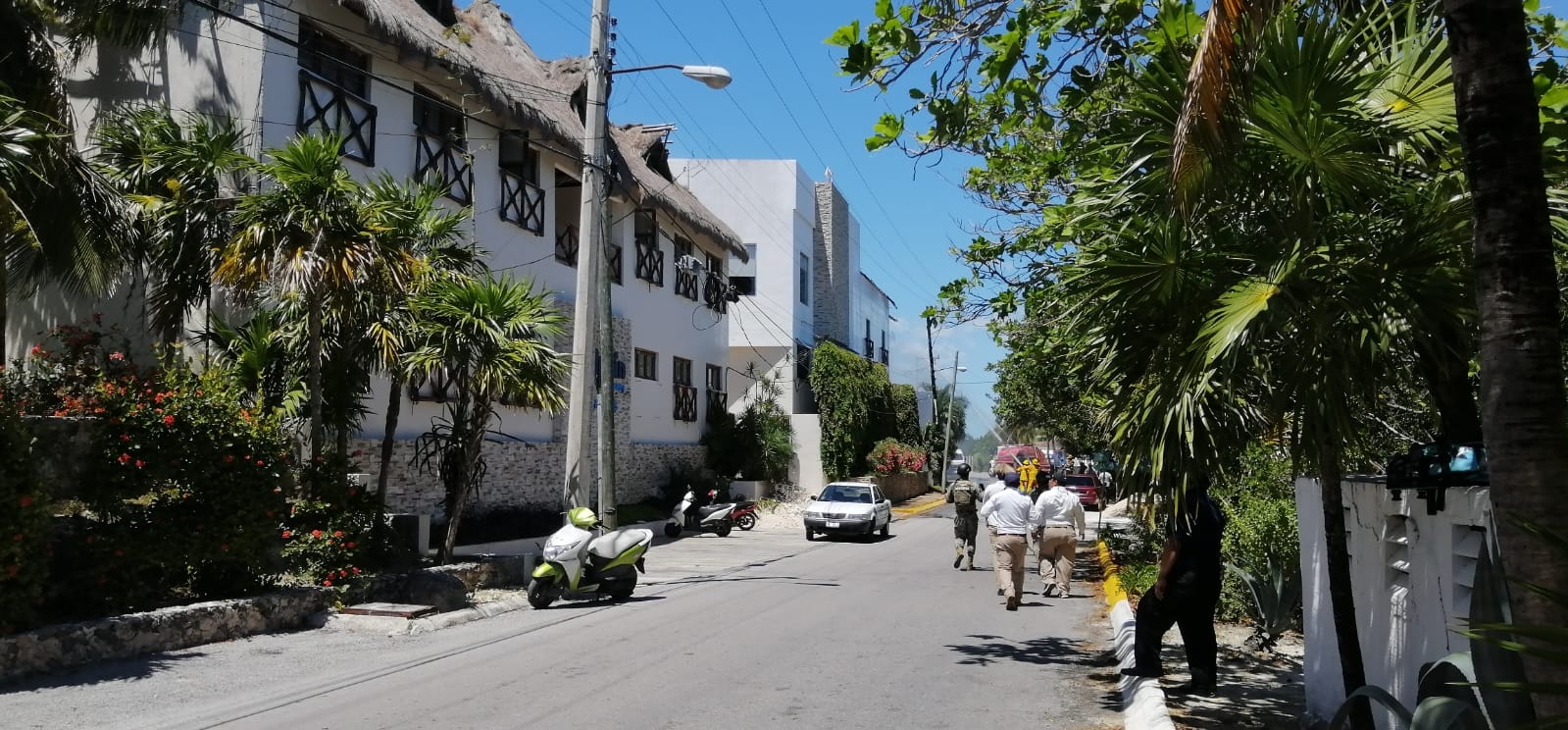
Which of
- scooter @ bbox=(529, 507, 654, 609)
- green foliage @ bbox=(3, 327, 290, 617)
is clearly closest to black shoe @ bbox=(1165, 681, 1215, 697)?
scooter @ bbox=(529, 507, 654, 609)

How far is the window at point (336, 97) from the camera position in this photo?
16797mm

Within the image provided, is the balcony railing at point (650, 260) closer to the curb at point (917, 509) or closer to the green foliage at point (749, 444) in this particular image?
the green foliage at point (749, 444)

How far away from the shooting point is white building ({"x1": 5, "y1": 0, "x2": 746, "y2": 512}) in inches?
643

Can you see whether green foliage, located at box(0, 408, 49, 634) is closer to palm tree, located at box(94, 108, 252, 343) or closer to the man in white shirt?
palm tree, located at box(94, 108, 252, 343)

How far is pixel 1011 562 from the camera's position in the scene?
45.4ft

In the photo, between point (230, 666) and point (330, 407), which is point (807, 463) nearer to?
point (330, 407)

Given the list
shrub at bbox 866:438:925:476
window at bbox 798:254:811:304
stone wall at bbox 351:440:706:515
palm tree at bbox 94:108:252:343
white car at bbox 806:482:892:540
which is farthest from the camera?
shrub at bbox 866:438:925:476

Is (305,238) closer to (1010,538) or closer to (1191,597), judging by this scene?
(1010,538)

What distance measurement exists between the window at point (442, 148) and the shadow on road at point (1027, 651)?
1192 centimetres

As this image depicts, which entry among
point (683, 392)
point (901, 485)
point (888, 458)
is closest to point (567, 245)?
point (683, 392)

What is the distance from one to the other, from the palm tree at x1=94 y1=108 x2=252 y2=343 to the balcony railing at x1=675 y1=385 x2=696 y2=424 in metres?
19.5

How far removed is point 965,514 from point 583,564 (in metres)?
7.06

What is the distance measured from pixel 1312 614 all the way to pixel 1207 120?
4.13 metres

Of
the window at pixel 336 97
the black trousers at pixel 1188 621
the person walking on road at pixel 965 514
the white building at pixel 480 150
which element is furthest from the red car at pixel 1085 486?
the black trousers at pixel 1188 621
